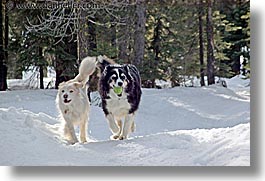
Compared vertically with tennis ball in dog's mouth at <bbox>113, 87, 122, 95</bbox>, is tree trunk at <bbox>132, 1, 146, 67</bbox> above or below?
above

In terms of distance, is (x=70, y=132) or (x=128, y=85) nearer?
(x=128, y=85)

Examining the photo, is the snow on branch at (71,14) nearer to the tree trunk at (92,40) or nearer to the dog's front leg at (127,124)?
the tree trunk at (92,40)

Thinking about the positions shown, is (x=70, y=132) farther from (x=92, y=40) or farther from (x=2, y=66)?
(x=2, y=66)

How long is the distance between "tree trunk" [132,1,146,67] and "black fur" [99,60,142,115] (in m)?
0.49

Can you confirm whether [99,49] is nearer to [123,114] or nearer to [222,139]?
[123,114]

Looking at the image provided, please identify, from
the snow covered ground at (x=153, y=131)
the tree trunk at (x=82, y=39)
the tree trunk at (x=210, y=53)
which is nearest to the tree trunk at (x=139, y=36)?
the snow covered ground at (x=153, y=131)

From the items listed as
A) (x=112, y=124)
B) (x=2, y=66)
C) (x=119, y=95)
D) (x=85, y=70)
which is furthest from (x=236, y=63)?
(x=2, y=66)

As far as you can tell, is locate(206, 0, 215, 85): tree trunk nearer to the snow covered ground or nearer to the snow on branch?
the snow covered ground

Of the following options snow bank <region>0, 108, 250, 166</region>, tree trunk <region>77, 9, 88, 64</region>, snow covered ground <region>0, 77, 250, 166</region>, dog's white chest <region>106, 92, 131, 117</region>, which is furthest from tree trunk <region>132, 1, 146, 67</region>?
snow bank <region>0, 108, 250, 166</region>

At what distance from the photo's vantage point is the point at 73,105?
10.2 feet

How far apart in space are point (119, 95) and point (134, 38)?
88cm

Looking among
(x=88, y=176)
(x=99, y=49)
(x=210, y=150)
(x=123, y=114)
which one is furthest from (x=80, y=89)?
(x=210, y=150)

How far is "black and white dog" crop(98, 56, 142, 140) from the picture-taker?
9.58 ft

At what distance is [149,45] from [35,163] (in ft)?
5.43
